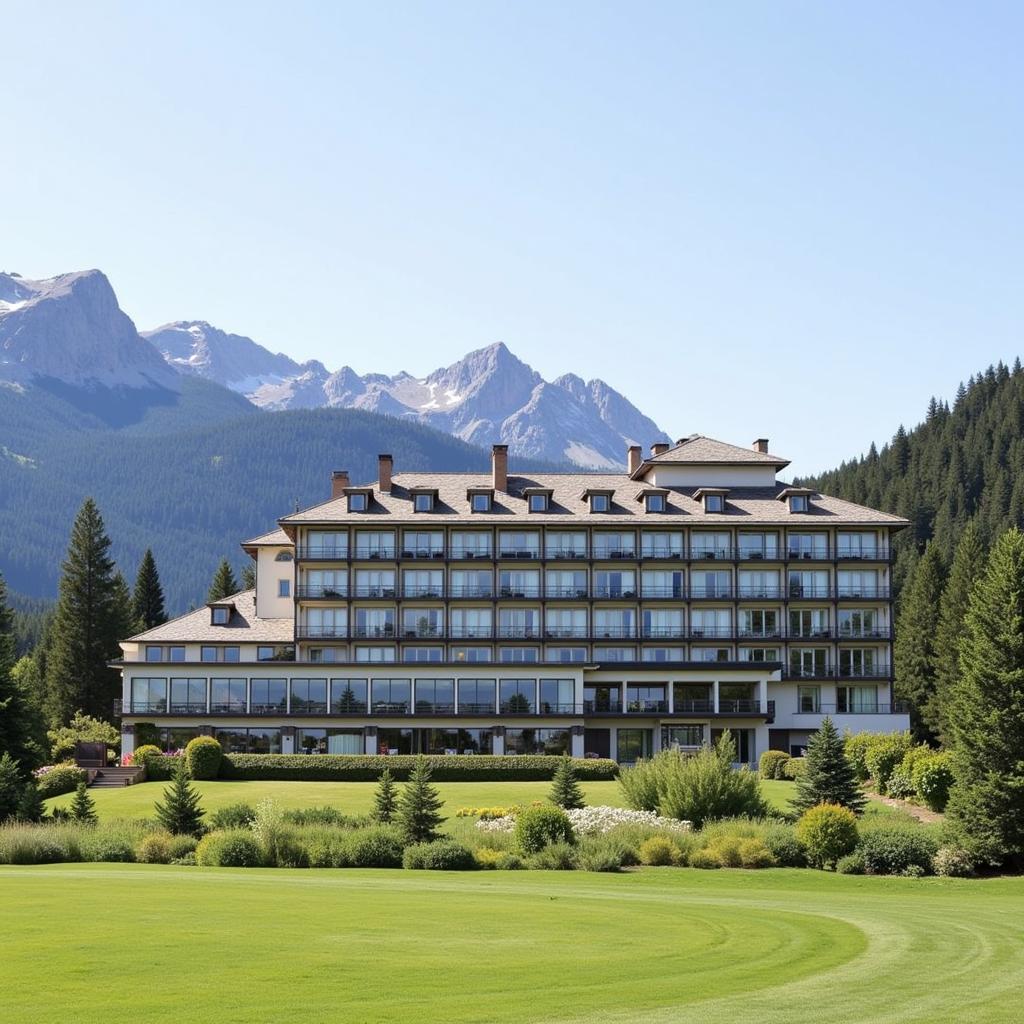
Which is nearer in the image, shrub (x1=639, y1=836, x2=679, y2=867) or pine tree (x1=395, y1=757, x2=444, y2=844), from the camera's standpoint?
shrub (x1=639, y1=836, x2=679, y2=867)

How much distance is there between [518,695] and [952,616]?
31472 mm

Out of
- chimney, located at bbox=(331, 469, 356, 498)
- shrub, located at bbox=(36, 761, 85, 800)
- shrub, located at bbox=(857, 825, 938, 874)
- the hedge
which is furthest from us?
chimney, located at bbox=(331, 469, 356, 498)

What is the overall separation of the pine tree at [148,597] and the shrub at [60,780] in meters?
57.4

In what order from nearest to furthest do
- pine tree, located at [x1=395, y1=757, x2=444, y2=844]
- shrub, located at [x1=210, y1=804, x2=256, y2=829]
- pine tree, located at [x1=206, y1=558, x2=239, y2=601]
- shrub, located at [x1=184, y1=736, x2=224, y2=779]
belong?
pine tree, located at [x1=395, y1=757, x2=444, y2=844]
shrub, located at [x1=210, y1=804, x2=256, y2=829]
shrub, located at [x1=184, y1=736, x2=224, y2=779]
pine tree, located at [x1=206, y1=558, x2=239, y2=601]

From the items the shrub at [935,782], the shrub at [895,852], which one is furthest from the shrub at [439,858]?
the shrub at [935,782]

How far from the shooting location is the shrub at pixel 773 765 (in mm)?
67875

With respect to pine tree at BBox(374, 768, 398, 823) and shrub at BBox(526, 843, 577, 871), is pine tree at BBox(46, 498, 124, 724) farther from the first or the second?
shrub at BBox(526, 843, 577, 871)

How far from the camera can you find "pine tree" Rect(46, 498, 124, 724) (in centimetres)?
9900

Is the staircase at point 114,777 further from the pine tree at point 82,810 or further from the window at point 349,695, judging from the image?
the pine tree at point 82,810

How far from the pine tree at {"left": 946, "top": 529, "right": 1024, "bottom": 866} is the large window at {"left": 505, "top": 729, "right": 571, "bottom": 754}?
124 ft

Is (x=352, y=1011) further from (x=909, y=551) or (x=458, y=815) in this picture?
(x=909, y=551)

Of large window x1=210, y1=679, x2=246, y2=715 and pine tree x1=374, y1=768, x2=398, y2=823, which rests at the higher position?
large window x1=210, y1=679, x2=246, y2=715

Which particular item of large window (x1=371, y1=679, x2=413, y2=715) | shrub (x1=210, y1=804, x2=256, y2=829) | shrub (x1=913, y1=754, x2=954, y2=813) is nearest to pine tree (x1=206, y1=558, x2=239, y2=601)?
large window (x1=371, y1=679, x2=413, y2=715)

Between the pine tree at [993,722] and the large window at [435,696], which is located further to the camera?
the large window at [435,696]
